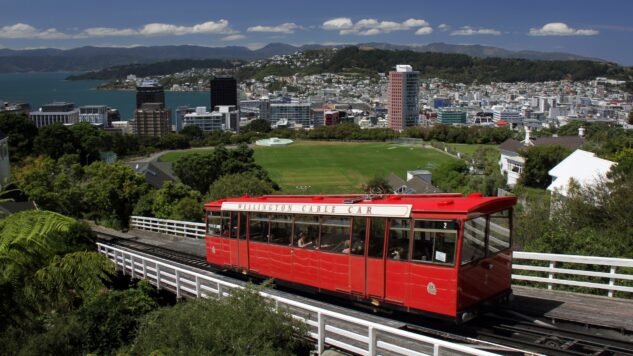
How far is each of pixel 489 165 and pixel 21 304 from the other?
249 feet

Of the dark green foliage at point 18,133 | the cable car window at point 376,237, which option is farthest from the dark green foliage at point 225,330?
the dark green foliage at point 18,133

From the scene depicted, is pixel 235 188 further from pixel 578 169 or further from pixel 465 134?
pixel 465 134

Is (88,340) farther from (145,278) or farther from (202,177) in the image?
(202,177)

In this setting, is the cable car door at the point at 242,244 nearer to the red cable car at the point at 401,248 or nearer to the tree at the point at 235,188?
the red cable car at the point at 401,248

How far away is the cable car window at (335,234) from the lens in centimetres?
1167

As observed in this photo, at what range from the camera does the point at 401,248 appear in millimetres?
10578

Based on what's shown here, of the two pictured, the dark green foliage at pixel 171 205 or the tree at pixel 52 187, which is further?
the dark green foliage at pixel 171 205

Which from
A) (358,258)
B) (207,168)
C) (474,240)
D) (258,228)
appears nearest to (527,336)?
(474,240)

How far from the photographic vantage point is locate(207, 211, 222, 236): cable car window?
628 inches

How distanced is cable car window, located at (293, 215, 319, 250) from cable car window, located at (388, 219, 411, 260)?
6.90ft

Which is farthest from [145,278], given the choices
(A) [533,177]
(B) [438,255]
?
(A) [533,177]

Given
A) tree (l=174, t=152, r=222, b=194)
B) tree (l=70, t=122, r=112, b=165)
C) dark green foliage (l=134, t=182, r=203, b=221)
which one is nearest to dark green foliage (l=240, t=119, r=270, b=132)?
tree (l=70, t=122, r=112, b=165)

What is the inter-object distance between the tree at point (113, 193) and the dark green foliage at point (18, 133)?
24.7 m

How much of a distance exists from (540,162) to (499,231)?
184 feet
